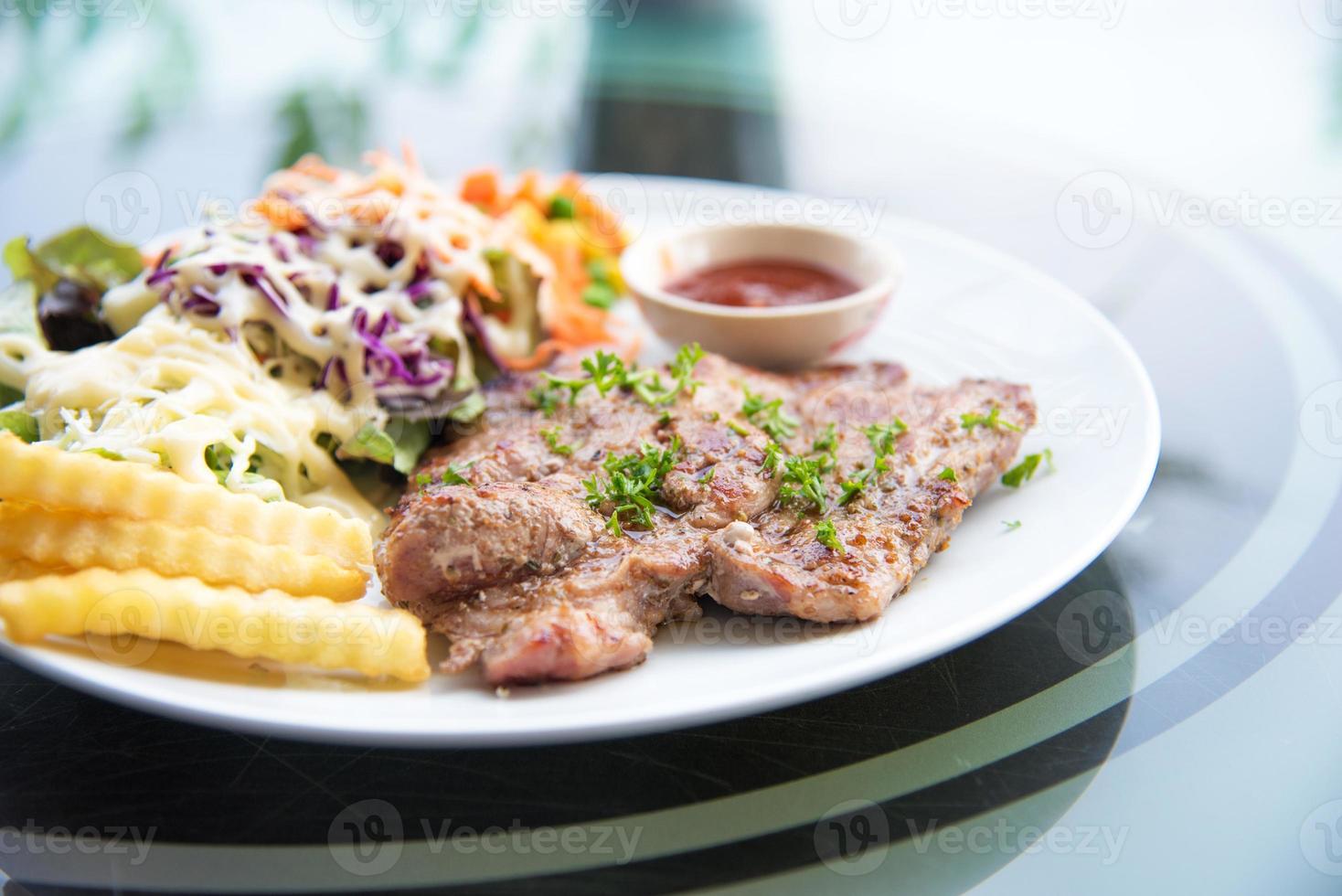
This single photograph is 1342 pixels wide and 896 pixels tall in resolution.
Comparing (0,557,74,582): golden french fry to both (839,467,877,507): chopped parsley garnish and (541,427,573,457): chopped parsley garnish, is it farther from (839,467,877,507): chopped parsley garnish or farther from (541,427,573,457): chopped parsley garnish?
(839,467,877,507): chopped parsley garnish

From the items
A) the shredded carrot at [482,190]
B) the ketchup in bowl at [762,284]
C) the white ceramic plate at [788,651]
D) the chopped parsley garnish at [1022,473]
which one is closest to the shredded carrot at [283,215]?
the shredded carrot at [482,190]

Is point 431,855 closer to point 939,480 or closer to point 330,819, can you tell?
point 330,819

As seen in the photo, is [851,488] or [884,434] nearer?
[851,488]

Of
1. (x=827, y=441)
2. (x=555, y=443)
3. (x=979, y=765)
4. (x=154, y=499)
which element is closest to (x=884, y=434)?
(x=827, y=441)

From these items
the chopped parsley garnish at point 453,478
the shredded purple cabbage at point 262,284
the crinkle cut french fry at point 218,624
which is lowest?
the crinkle cut french fry at point 218,624

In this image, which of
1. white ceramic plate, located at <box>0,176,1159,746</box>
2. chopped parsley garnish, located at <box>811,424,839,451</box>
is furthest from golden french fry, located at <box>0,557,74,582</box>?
chopped parsley garnish, located at <box>811,424,839,451</box>

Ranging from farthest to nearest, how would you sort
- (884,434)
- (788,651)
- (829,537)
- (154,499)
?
(884,434) → (829,537) → (154,499) → (788,651)

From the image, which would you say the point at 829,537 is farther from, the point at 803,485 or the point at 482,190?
the point at 482,190

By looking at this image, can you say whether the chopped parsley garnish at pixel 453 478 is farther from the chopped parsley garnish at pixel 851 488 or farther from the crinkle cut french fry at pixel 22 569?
the chopped parsley garnish at pixel 851 488
